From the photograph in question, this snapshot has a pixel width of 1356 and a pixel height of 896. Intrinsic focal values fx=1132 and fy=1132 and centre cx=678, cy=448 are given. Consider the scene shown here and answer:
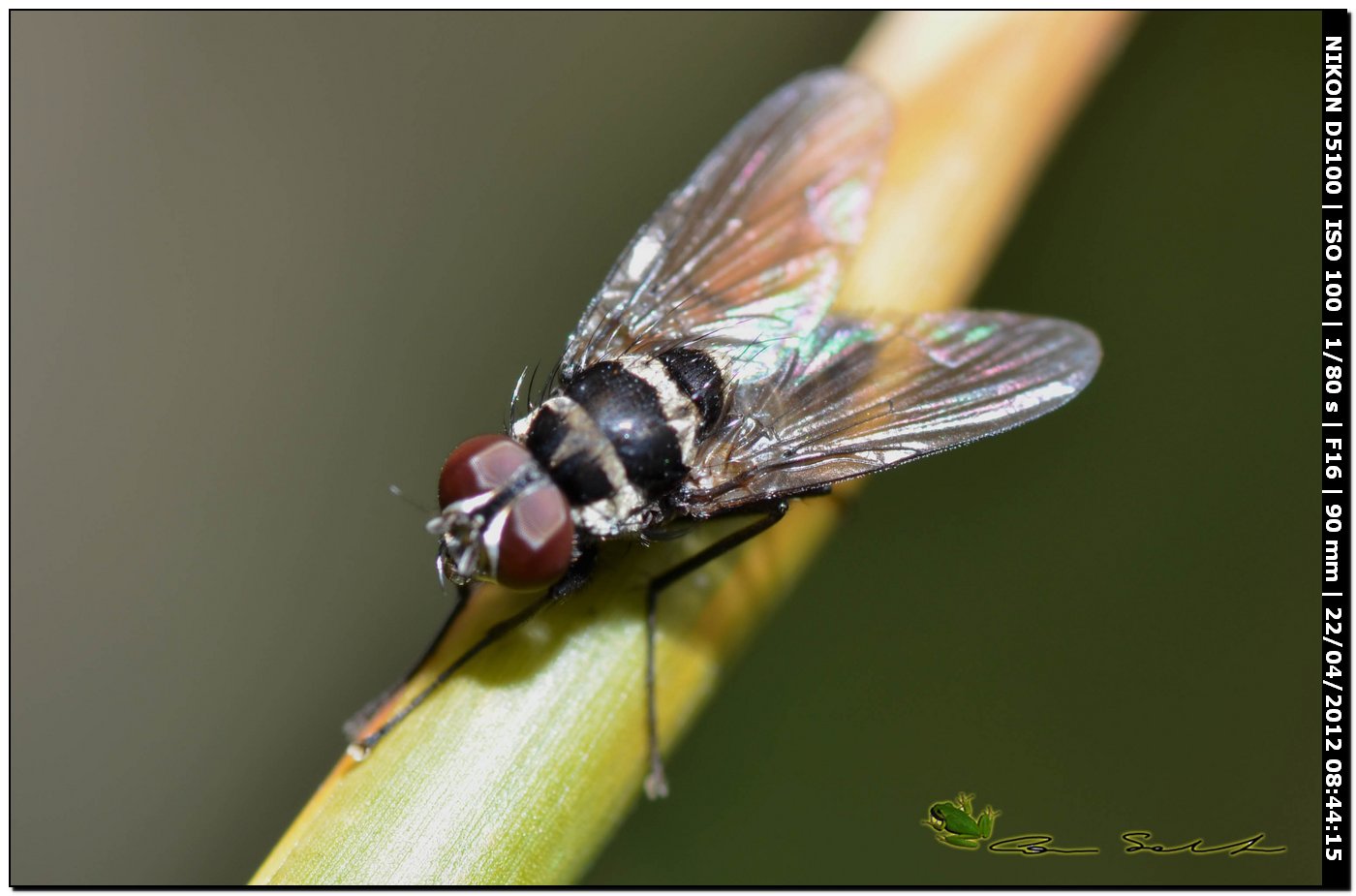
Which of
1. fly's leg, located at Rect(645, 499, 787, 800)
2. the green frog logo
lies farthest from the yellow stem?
the green frog logo

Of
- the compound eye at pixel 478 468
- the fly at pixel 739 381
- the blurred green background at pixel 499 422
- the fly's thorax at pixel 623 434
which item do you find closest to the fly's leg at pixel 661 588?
the fly at pixel 739 381

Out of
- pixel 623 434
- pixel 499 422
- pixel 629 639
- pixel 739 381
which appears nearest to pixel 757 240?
pixel 739 381

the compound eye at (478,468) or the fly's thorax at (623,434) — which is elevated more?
the compound eye at (478,468)

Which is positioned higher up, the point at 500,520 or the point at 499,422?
the point at 500,520

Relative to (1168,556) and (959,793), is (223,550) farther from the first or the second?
(1168,556)

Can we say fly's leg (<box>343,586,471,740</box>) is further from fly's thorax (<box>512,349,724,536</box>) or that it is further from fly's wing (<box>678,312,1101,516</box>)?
fly's wing (<box>678,312,1101,516</box>)

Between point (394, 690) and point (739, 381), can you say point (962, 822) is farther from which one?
point (394, 690)

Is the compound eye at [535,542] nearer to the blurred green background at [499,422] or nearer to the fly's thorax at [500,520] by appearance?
the fly's thorax at [500,520]
